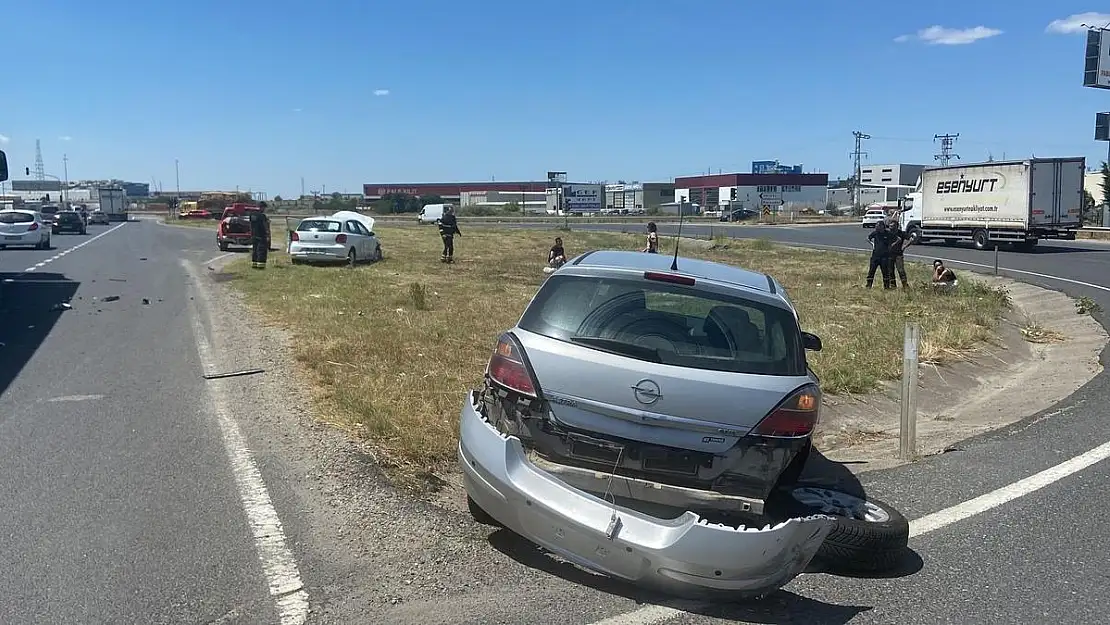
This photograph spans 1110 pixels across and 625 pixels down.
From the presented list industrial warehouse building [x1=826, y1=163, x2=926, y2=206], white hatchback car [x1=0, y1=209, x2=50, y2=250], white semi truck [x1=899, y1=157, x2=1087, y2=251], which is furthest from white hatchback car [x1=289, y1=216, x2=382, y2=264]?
industrial warehouse building [x1=826, y1=163, x2=926, y2=206]

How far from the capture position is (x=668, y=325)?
193 inches

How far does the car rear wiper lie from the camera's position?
15.1ft

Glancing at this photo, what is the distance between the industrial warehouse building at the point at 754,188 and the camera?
120688 mm

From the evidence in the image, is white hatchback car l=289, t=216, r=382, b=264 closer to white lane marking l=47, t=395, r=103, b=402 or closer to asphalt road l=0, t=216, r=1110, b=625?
asphalt road l=0, t=216, r=1110, b=625

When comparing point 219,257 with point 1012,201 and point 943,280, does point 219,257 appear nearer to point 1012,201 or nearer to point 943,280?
point 943,280

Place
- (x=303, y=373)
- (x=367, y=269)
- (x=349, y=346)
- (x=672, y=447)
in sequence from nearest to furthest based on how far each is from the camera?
(x=672, y=447) → (x=303, y=373) → (x=349, y=346) → (x=367, y=269)

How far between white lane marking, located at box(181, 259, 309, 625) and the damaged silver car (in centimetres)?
98

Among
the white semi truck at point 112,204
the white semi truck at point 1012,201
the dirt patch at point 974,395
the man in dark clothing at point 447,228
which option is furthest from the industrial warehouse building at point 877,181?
the dirt patch at point 974,395

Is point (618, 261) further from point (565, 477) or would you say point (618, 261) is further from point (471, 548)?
point (471, 548)

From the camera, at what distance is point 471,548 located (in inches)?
188

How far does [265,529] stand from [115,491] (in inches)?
47.9

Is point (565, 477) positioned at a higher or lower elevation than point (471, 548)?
higher

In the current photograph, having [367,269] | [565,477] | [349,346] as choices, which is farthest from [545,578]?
[367,269]

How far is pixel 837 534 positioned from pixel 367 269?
19.6 m
